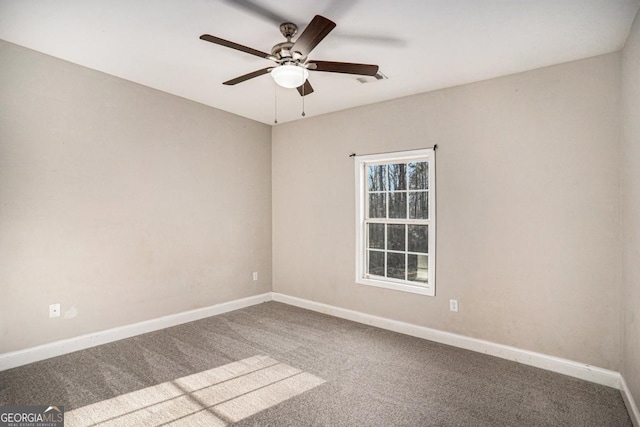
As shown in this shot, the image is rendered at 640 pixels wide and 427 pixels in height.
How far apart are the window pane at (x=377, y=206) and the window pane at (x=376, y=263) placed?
1.57 feet

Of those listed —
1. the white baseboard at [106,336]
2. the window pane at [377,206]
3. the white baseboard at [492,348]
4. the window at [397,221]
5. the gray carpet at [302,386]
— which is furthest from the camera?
the window pane at [377,206]

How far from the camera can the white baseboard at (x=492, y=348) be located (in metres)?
2.70

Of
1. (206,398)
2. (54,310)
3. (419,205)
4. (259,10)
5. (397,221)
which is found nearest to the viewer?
(259,10)

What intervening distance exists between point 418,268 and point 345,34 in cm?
254

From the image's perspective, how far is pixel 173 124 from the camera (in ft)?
12.8

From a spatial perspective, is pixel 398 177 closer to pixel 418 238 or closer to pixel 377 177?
pixel 377 177

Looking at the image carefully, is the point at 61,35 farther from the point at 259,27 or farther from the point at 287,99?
the point at 287,99

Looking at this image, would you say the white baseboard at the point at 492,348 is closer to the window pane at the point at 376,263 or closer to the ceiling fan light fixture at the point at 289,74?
the window pane at the point at 376,263

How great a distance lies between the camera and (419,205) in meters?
3.77

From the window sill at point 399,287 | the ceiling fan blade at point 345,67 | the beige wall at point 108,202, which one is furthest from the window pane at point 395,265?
the ceiling fan blade at point 345,67

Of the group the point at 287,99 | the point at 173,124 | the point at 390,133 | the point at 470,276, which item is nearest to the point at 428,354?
the point at 470,276

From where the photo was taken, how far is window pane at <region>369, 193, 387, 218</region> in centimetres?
407

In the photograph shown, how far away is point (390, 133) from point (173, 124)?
2.56 metres

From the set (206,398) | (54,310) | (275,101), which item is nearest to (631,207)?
(206,398)
